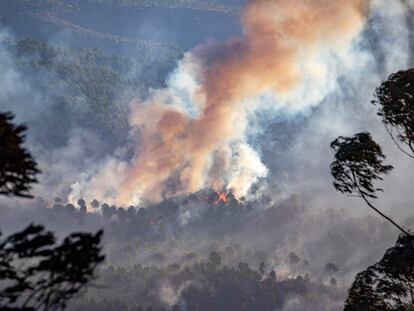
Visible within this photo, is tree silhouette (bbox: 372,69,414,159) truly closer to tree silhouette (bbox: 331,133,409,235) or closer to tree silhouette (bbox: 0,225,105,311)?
tree silhouette (bbox: 331,133,409,235)

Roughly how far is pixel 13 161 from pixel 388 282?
21770 millimetres

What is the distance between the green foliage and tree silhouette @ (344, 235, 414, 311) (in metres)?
3.51

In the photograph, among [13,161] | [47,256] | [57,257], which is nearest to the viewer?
[57,257]

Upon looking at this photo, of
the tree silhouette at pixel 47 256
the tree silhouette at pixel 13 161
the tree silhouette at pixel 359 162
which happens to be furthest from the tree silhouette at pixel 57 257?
the tree silhouette at pixel 359 162

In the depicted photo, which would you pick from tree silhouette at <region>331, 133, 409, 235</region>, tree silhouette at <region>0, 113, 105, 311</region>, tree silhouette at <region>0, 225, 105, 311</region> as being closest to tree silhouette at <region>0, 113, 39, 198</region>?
tree silhouette at <region>0, 113, 105, 311</region>

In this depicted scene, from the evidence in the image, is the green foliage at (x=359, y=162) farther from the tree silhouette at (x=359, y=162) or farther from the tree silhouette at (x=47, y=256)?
the tree silhouette at (x=47, y=256)

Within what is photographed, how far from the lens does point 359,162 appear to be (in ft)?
96.2

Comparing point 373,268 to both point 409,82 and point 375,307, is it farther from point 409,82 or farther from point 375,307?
point 409,82

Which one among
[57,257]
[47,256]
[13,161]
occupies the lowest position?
[57,257]

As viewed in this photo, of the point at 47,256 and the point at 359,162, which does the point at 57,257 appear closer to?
the point at 47,256

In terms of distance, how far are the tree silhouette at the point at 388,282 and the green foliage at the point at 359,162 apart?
3506 millimetres

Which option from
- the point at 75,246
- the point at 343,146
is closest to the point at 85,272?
the point at 75,246

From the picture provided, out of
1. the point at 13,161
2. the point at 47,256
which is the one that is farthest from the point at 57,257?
the point at 13,161

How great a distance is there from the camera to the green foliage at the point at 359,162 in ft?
95.5
